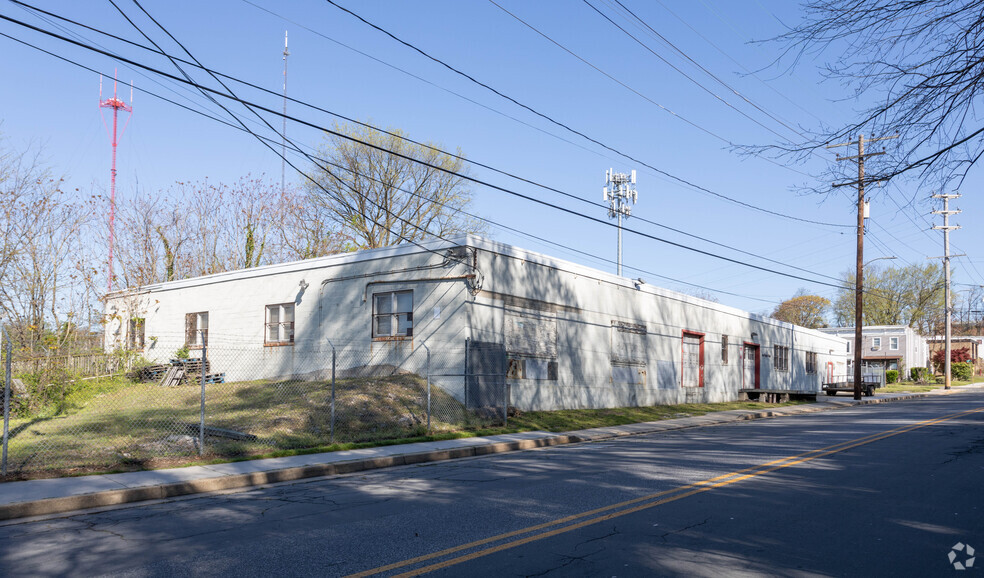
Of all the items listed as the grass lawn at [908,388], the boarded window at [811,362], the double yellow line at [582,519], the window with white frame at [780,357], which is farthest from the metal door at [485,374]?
the grass lawn at [908,388]

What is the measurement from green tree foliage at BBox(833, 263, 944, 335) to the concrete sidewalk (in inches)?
3142

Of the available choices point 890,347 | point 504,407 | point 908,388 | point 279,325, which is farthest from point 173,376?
point 890,347

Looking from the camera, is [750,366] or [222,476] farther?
[750,366]

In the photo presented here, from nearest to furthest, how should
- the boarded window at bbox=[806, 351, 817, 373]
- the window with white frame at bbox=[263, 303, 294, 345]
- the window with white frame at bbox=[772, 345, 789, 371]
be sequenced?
the window with white frame at bbox=[263, 303, 294, 345]
the window with white frame at bbox=[772, 345, 789, 371]
the boarded window at bbox=[806, 351, 817, 373]

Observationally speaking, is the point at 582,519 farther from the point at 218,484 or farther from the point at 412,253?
the point at 412,253

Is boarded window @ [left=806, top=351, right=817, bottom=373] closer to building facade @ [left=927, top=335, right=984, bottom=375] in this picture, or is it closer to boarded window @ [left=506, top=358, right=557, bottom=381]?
boarded window @ [left=506, top=358, right=557, bottom=381]

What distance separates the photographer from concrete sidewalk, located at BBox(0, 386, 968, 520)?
907 cm

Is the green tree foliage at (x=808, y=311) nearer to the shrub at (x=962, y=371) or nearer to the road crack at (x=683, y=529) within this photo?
the shrub at (x=962, y=371)

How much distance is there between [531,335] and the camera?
74.8 feet

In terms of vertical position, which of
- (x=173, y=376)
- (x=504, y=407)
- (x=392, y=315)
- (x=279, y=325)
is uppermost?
(x=392, y=315)

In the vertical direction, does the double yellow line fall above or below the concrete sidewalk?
above

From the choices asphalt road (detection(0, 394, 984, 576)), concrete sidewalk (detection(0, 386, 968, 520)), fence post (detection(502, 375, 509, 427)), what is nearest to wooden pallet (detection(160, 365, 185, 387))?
fence post (detection(502, 375, 509, 427))

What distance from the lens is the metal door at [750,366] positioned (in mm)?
38625

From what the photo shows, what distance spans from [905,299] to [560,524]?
94.2m
